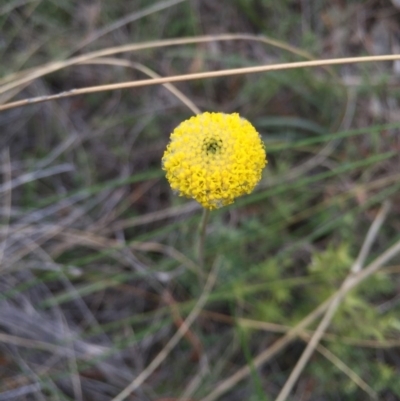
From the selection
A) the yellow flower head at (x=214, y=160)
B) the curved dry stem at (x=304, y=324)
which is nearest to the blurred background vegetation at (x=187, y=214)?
the curved dry stem at (x=304, y=324)

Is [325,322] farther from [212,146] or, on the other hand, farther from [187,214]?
[212,146]

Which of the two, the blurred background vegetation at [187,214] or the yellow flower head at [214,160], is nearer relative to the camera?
the yellow flower head at [214,160]

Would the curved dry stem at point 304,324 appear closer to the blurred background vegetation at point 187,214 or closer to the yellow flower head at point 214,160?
the blurred background vegetation at point 187,214

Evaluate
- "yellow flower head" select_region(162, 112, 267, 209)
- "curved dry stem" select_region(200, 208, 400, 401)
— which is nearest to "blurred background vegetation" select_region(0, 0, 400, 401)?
"curved dry stem" select_region(200, 208, 400, 401)

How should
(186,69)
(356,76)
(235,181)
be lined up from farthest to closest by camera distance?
(186,69) → (356,76) → (235,181)

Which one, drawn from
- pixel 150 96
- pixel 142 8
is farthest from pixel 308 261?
pixel 142 8

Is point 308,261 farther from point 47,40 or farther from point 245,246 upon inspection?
point 47,40
